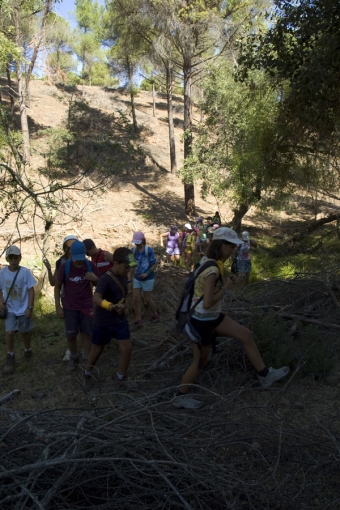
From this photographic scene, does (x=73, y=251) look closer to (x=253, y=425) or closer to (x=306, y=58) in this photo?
(x=253, y=425)

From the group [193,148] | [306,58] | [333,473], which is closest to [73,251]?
[333,473]

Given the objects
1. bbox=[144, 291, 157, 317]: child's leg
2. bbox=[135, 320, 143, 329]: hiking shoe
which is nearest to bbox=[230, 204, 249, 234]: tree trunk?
bbox=[144, 291, 157, 317]: child's leg

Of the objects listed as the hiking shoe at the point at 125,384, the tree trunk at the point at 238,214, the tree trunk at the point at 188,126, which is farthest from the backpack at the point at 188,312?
the tree trunk at the point at 188,126

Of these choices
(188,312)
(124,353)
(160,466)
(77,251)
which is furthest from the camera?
(77,251)

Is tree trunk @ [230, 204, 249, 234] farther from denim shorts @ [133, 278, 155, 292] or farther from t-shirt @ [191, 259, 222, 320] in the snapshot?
t-shirt @ [191, 259, 222, 320]

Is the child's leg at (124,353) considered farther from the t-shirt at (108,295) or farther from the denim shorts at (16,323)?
the denim shorts at (16,323)

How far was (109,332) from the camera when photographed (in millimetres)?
4621

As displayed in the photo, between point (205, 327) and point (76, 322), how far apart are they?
A: 6.57ft

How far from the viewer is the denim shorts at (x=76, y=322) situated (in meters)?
5.34

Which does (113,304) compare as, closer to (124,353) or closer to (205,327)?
(124,353)

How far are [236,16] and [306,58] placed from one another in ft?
33.5

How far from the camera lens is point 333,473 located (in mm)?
3045

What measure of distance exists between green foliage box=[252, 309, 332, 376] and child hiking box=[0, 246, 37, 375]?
2.84 meters

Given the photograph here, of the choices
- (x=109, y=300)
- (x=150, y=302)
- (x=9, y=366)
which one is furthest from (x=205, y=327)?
(x=150, y=302)
